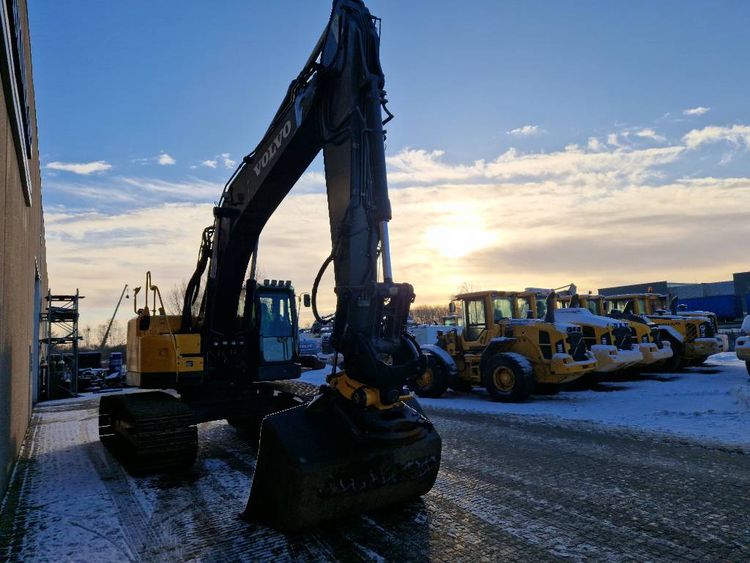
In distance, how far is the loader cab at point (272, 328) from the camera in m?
8.00

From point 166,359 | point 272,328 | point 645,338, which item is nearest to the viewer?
point 166,359

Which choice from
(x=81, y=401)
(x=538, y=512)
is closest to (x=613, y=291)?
(x=81, y=401)

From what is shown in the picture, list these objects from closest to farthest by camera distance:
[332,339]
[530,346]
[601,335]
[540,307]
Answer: [332,339] < [530,346] < [601,335] < [540,307]

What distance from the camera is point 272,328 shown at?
8.20 metres

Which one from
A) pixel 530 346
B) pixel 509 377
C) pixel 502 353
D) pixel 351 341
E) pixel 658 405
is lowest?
pixel 658 405

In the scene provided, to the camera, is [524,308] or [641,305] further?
[641,305]

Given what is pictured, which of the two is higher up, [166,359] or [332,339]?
[332,339]

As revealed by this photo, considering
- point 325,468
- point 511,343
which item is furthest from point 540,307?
point 325,468

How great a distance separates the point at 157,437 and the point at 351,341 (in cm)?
346

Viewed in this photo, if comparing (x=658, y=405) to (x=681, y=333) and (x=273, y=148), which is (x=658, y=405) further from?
(x=273, y=148)

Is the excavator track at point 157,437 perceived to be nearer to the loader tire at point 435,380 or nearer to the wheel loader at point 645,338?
the loader tire at point 435,380

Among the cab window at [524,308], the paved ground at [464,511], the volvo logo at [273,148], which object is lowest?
the paved ground at [464,511]

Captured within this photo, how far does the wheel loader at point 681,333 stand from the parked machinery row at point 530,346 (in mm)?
60

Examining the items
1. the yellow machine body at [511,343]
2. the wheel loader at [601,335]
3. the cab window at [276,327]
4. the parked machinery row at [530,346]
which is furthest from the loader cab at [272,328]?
the wheel loader at [601,335]
